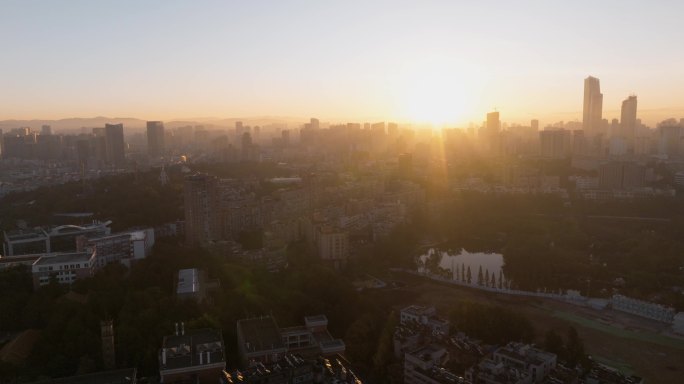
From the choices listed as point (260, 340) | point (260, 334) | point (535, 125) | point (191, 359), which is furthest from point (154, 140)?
point (535, 125)

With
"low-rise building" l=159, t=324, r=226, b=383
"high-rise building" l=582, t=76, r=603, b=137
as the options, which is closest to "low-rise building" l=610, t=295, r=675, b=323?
"low-rise building" l=159, t=324, r=226, b=383

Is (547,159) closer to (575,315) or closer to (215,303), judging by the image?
(575,315)

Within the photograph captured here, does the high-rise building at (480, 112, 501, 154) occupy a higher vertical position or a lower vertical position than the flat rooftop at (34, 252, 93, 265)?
higher

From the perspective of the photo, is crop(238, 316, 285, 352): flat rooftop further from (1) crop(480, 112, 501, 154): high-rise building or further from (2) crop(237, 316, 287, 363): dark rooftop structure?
(1) crop(480, 112, 501, 154): high-rise building

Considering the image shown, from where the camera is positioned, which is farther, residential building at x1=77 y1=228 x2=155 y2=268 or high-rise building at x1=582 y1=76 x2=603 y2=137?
high-rise building at x1=582 y1=76 x2=603 y2=137

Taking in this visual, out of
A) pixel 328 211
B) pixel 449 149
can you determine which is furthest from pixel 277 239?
pixel 449 149

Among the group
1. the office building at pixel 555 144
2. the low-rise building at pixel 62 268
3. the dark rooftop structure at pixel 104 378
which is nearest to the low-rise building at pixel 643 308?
the dark rooftop structure at pixel 104 378

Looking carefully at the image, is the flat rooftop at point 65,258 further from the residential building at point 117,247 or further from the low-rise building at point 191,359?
Answer: the low-rise building at point 191,359
